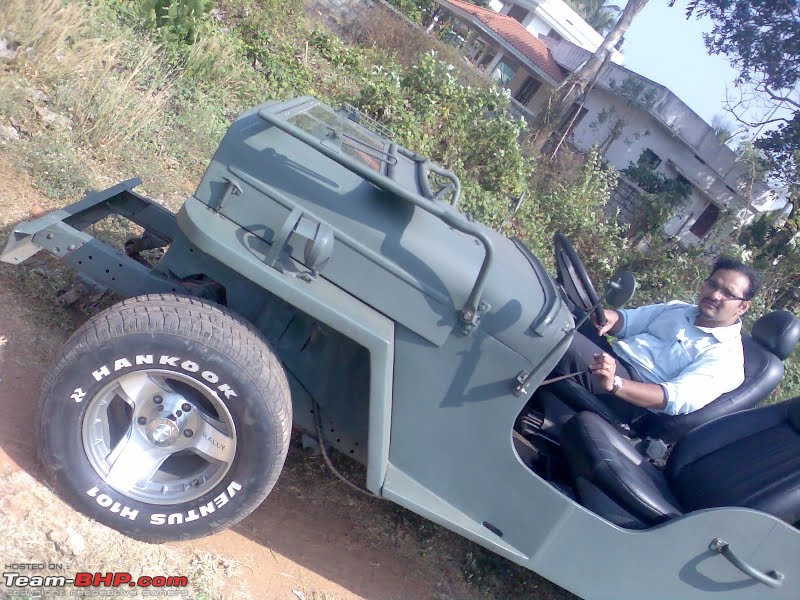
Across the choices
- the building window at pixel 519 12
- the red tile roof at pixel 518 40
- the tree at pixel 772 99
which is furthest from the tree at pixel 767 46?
the building window at pixel 519 12

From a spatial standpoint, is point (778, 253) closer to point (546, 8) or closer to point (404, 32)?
point (404, 32)

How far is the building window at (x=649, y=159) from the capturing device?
24.2 meters

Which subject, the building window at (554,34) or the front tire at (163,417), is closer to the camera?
the front tire at (163,417)

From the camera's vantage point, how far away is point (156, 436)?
9.33ft

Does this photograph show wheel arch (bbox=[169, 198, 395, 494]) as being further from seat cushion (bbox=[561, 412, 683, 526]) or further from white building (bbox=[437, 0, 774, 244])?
white building (bbox=[437, 0, 774, 244])

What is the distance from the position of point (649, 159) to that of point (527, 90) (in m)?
8.61

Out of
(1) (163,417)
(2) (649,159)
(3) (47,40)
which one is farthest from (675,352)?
(2) (649,159)

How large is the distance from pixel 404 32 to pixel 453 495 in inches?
650

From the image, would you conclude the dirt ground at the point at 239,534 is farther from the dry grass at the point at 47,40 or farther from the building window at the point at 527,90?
the building window at the point at 527,90

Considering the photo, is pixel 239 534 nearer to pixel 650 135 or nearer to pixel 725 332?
pixel 725 332

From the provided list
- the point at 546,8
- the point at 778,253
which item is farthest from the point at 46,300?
the point at 546,8

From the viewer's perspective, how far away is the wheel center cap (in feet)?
9.27

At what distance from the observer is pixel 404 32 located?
17.8 metres

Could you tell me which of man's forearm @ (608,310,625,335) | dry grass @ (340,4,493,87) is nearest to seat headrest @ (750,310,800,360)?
man's forearm @ (608,310,625,335)
